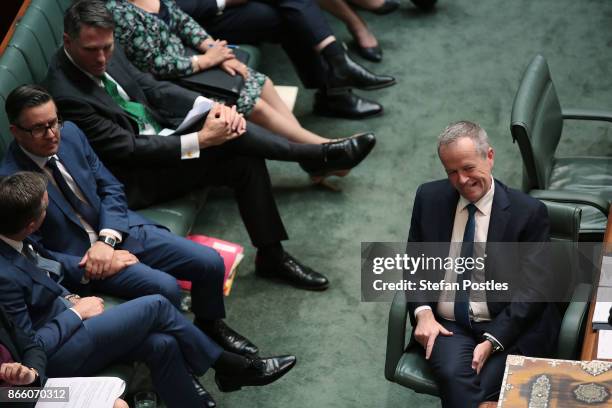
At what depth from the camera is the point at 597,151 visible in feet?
17.5

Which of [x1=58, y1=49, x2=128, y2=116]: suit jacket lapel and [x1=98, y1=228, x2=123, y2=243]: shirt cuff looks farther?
[x1=58, y1=49, x2=128, y2=116]: suit jacket lapel

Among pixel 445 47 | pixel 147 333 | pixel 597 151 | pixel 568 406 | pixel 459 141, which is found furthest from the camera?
pixel 445 47

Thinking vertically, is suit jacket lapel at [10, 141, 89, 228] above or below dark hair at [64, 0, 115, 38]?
below

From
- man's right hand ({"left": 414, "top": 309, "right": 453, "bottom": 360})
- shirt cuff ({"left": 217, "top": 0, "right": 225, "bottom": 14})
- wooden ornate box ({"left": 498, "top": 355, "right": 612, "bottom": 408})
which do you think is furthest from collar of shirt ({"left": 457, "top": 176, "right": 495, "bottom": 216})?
shirt cuff ({"left": 217, "top": 0, "right": 225, "bottom": 14})

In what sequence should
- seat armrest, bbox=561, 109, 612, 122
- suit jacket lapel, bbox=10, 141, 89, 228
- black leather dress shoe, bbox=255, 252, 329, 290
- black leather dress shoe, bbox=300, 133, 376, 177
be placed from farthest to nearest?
1. black leather dress shoe, bbox=300, 133, 376, 177
2. black leather dress shoe, bbox=255, 252, 329, 290
3. seat armrest, bbox=561, 109, 612, 122
4. suit jacket lapel, bbox=10, 141, 89, 228

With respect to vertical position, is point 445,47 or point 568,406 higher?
point 568,406

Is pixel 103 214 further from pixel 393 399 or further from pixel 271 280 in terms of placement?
pixel 393 399

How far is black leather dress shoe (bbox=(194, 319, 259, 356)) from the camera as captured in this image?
14.1 feet

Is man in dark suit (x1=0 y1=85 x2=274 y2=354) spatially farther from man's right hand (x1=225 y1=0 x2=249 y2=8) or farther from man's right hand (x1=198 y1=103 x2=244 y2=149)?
man's right hand (x1=225 y1=0 x2=249 y2=8)

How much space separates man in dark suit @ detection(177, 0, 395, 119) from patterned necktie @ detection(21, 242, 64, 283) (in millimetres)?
1925

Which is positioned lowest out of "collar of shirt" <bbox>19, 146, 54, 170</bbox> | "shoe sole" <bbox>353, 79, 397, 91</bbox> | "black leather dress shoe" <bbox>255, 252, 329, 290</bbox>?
"black leather dress shoe" <bbox>255, 252, 329, 290</bbox>

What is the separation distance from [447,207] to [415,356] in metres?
0.54

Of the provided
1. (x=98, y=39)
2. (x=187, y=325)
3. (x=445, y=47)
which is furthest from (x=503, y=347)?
(x=445, y=47)

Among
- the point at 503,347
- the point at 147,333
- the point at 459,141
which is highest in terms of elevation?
the point at 459,141
